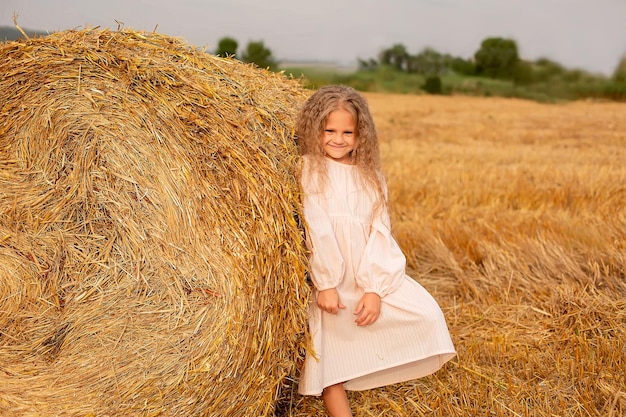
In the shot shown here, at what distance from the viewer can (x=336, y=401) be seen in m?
2.69

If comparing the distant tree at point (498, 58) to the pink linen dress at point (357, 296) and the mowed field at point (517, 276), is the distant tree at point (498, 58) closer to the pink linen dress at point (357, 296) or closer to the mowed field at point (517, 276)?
the mowed field at point (517, 276)

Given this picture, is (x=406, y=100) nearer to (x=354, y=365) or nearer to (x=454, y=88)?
(x=454, y=88)

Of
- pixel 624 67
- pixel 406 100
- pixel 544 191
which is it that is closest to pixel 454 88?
pixel 406 100

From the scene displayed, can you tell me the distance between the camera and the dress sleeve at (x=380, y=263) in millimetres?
2619

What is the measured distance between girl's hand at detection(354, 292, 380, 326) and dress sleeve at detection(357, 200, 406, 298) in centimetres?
3

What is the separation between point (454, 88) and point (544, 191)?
63.1 ft

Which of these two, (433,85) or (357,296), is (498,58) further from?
(357,296)

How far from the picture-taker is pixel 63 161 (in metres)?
2.65

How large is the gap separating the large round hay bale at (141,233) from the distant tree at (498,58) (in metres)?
21.2

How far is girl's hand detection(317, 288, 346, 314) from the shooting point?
2.58m

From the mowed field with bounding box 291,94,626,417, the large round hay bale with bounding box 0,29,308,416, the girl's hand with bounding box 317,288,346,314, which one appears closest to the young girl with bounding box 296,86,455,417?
the girl's hand with bounding box 317,288,346,314

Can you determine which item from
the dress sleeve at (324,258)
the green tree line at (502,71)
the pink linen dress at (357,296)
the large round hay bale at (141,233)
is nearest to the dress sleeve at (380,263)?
the pink linen dress at (357,296)

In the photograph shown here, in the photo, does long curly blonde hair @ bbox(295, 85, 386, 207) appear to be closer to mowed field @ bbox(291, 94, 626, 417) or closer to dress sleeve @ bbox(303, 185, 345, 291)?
dress sleeve @ bbox(303, 185, 345, 291)

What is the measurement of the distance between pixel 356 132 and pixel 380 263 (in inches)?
23.5
